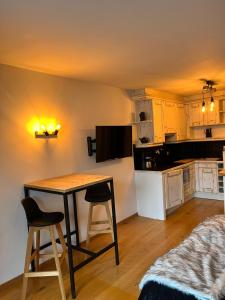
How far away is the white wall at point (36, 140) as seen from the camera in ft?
8.54

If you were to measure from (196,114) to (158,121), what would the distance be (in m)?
1.49

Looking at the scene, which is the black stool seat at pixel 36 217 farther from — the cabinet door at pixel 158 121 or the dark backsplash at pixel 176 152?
the cabinet door at pixel 158 121

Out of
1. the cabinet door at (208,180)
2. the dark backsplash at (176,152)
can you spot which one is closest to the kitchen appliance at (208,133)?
the dark backsplash at (176,152)

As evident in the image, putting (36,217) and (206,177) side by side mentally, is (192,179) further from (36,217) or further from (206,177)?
(36,217)

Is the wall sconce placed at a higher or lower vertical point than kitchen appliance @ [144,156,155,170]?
higher

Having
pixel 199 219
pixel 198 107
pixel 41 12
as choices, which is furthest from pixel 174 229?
pixel 41 12

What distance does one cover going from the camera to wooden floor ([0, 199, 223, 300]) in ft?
7.84

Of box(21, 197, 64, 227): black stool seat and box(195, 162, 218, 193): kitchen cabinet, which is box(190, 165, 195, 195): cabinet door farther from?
box(21, 197, 64, 227): black stool seat

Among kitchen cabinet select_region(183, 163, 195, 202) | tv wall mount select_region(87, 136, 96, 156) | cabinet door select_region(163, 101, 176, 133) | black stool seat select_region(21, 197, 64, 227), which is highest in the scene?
cabinet door select_region(163, 101, 176, 133)

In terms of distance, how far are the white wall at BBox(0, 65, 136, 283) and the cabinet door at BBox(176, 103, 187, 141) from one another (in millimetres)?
1895

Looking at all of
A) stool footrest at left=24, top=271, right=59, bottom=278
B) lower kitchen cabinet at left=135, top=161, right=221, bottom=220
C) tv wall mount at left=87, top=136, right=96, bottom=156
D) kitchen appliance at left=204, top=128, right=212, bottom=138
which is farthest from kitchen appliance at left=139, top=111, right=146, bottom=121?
stool footrest at left=24, top=271, right=59, bottom=278

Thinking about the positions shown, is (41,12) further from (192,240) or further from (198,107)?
(198,107)

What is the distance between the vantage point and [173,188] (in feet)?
14.5

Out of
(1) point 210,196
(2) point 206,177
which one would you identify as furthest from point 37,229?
(1) point 210,196
